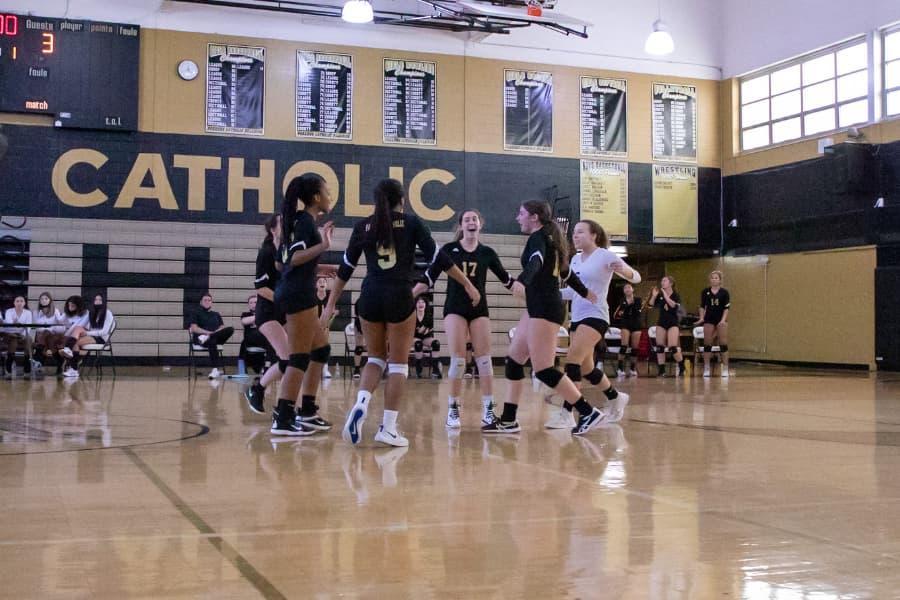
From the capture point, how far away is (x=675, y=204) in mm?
21359

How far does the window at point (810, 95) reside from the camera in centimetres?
1839

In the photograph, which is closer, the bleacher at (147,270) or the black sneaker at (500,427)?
the black sneaker at (500,427)

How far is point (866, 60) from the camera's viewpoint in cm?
1817

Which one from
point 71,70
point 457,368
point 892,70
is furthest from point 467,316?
point 892,70

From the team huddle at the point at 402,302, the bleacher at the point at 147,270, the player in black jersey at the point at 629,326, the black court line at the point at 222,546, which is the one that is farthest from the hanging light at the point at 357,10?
the black court line at the point at 222,546

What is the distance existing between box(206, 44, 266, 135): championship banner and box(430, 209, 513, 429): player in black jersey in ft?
41.4

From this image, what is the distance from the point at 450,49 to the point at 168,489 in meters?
16.9

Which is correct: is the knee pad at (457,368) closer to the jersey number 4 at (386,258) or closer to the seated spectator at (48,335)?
the jersey number 4 at (386,258)

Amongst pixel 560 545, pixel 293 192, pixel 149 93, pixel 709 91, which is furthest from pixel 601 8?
pixel 560 545

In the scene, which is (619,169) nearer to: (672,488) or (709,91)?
(709,91)

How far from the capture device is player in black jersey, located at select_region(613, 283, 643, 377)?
1634 cm

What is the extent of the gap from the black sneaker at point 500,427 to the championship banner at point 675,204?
50.1 ft

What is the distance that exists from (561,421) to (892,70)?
1418 cm

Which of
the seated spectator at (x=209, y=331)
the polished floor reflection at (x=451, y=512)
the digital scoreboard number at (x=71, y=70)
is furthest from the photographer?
the digital scoreboard number at (x=71, y=70)
